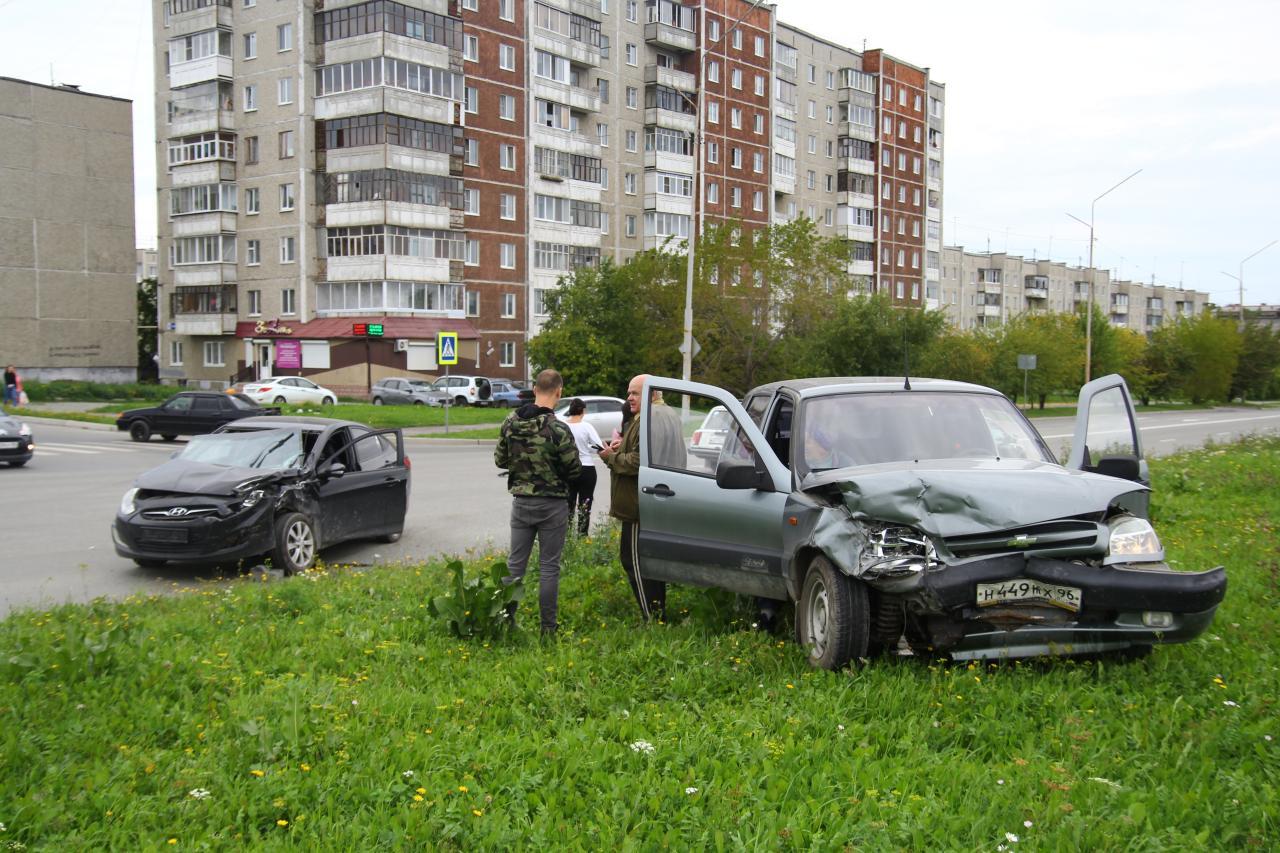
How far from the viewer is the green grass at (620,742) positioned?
384 centimetres

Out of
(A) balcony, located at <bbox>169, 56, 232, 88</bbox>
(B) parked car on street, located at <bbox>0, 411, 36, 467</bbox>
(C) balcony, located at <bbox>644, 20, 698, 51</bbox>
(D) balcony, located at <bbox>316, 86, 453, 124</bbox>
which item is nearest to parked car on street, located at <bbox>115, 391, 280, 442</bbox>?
(B) parked car on street, located at <bbox>0, 411, 36, 467</bbox>

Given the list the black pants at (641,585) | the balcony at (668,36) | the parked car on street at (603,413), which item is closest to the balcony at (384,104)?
the balcony at (668,36)

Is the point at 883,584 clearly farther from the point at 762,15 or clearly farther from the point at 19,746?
the point at 762,15

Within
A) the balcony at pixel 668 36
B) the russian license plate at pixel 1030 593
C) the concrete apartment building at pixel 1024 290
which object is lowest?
the russian license plate at pixel 1030 593

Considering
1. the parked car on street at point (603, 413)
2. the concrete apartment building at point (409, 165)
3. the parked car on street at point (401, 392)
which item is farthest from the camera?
the concrete apartment building at point (409, 165)

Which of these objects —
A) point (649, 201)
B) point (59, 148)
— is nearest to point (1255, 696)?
point (649, 201)

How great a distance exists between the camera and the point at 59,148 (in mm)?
62781

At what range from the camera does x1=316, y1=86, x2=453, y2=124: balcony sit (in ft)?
175

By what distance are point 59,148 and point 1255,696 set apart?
234 feet

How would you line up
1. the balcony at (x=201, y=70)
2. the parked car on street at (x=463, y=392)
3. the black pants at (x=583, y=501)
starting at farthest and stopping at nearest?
the balcony at (x=201, y=70)
the parked car on street at (x=463, y=392)
the black pants at (x=583, y=501)

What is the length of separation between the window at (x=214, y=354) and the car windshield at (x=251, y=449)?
178 feet

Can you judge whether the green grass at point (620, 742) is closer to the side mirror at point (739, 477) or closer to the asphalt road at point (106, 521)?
the side mirror at point (739, 477)

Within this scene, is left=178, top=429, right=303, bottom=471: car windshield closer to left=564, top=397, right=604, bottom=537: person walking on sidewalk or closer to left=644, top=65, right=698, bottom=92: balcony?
left=564, top=397, right=604, bottom=537: person walking on sidewalk

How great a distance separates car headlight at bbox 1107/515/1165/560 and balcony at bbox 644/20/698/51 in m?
67.7
